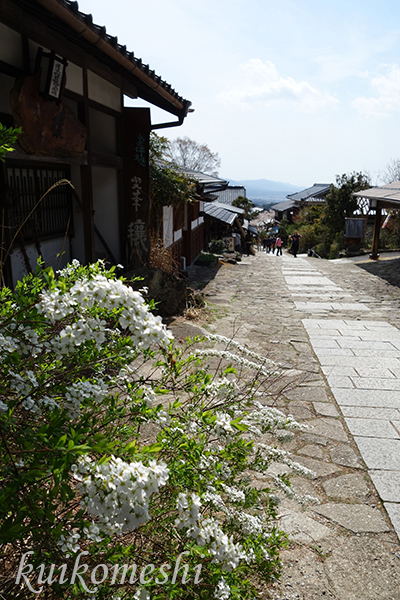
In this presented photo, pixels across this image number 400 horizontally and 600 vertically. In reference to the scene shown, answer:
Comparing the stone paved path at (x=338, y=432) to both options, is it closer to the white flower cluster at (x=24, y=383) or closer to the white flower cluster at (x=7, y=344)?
the white flower cluster at (x=24, y=383)

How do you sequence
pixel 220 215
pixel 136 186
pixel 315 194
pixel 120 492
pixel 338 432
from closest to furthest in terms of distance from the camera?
pixel 120 492, pixel 338 432, pixel 136 186, pixel 220 215, pixel 315 194

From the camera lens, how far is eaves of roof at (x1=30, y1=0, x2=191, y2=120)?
416 centimetres

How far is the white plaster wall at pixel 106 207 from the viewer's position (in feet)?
28.5

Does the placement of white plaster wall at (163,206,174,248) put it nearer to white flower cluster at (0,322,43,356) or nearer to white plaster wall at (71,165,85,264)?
white plaster wall at (71,165,85,264)

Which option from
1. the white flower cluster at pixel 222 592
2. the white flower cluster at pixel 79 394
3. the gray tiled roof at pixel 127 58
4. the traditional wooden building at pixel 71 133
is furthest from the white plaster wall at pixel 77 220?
the white flower cluster at pixel 222 592

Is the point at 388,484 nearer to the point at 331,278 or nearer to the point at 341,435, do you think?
the point at 341,435

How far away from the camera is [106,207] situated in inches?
348

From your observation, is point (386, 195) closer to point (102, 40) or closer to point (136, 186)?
point (136, 186)

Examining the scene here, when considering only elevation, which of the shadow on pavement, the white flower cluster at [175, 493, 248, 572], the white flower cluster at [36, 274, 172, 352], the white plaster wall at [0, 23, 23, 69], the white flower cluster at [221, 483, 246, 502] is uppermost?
the white plaster wall at [0, 23, 23, 69]

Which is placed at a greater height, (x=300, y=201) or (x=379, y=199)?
(x=300, y=201)

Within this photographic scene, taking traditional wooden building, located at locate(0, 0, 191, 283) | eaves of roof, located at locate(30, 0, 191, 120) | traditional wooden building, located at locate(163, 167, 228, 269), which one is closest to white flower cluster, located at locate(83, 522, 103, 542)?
traditional wooden building, located at locate(0, 0, 191, 283)

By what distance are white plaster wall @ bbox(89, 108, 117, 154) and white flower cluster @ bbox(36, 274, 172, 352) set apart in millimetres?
7159

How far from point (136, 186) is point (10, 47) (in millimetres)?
3662

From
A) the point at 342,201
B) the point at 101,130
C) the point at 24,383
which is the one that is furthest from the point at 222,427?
the point at 342,201
